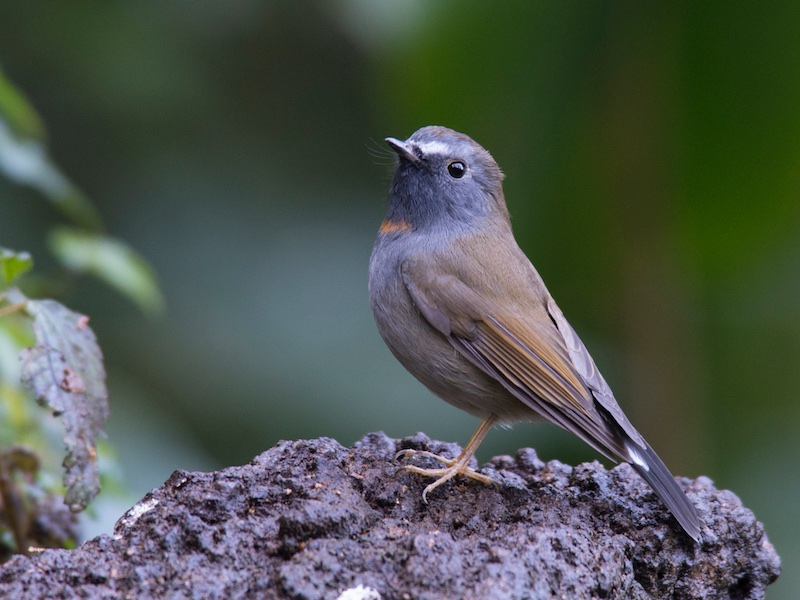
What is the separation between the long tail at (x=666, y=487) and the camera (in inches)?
121

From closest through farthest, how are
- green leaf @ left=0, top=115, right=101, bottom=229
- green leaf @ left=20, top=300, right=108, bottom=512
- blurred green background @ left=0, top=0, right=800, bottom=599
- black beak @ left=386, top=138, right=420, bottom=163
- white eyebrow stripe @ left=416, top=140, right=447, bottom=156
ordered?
green leaf @ left=20, top=300, right=108, bottom=512, green leaf @ left=0, top=115, right=101, bottom=229, black beak @ left=386, top=138, right=420, bottom=163, white eyebrow stripe @ left=416, top=140, right=447, bottom=156, blurred green background @ left=0, top=0, right=800, bottom=599

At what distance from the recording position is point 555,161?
6.72 meters

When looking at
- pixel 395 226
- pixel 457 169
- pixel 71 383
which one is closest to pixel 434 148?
pixel 457 169

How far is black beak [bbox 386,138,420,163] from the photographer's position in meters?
4.43

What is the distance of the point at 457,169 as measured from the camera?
458 cm

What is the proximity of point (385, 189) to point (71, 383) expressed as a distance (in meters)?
4.59

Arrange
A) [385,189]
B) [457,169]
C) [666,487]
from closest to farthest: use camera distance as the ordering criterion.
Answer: [666,487]
[457,169]
[385,189]

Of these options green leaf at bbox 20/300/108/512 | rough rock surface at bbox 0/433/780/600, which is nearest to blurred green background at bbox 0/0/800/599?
green leaf at bbox 20/300/108/512

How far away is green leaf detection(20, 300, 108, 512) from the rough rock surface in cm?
21

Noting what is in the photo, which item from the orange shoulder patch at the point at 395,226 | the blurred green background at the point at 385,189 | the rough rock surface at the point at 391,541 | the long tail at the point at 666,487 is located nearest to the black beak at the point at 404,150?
the orange shoulder patch at the point at 395,226

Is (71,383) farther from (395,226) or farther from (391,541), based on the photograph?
(395,226)

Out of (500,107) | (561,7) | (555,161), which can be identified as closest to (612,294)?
(555,161)

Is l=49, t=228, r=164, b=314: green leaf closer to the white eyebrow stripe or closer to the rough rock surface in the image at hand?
the rough rock surface

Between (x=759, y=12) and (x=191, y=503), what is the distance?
4.99 metres
